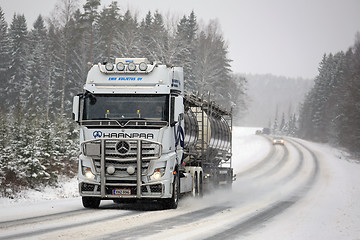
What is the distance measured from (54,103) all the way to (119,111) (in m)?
52.5

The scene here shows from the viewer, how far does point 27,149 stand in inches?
791

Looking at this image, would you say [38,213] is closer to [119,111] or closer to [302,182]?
[119,111]

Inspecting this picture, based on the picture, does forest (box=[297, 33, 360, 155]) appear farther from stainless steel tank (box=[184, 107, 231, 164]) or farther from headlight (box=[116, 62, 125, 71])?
headlight (box=[116, 62, 125, 71])

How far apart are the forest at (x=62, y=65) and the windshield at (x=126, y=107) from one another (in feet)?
17.8

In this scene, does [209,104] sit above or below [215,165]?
above

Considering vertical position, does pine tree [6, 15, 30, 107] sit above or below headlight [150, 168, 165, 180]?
above

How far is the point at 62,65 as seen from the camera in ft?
208

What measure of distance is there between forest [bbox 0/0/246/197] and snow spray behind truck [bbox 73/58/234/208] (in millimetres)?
5086

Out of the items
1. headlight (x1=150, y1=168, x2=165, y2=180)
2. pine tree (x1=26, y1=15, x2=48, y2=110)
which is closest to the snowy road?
headlight (x1=150, y1=168, x2=165, y2=180)

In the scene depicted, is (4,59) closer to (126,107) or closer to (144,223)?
(126,107)

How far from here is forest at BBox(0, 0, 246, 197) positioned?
20.7 metres

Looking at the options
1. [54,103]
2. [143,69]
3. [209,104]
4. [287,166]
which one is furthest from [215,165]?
[54,103]

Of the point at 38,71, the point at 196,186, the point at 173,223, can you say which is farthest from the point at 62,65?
the point at 173,223

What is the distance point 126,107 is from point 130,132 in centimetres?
79
